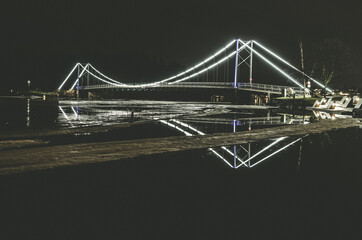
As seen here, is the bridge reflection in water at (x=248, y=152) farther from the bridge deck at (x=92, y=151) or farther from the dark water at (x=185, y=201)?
the bridge deck at (x=92, y=151)

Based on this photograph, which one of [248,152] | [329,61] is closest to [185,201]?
[248,152]

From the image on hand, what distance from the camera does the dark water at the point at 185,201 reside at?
2.97 meters

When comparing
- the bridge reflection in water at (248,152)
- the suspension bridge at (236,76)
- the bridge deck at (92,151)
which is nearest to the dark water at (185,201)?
the bridge reflection in water at (248,152)

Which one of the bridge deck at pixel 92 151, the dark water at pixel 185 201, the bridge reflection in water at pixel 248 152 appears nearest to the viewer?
the dark water at pixel 185 201

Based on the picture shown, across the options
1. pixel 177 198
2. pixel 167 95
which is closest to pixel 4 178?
pixel 177 198

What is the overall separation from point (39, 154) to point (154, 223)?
13.3ft

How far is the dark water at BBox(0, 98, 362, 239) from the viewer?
9.75 feet

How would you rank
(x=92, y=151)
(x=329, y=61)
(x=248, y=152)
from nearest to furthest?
(x=92, y=151)
(x=248, y=152)
(x=329, y=61)

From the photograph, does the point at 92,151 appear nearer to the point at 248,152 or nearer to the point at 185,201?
the point at 248,152

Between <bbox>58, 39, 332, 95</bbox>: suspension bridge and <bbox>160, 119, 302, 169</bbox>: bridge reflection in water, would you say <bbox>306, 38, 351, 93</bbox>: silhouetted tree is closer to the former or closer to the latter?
<bbox>58, 39, 332, 95</bbox>: suspension bridge

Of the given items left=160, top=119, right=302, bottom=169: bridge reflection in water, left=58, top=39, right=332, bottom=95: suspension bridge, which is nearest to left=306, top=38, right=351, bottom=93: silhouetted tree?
left=58, top=39, right=332, bottom=95: suspension bridge

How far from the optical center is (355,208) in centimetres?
351

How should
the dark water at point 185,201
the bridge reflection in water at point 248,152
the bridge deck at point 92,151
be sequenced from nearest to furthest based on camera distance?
the dark water at point 185,201, the bridge deck at point 92,151, the bridge reflection in water at point 248,152

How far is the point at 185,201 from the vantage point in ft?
12.2
